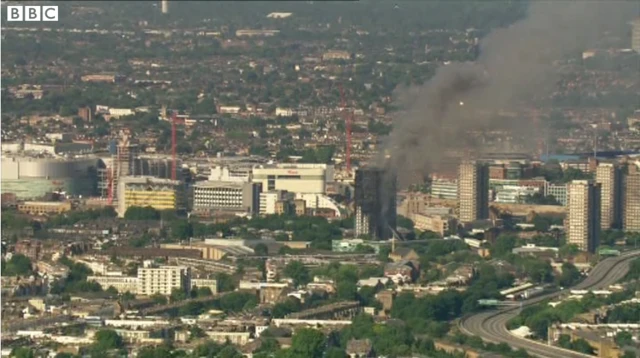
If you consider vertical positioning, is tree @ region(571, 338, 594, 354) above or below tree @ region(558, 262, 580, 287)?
below

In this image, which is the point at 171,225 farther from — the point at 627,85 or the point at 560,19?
the point at 560,19

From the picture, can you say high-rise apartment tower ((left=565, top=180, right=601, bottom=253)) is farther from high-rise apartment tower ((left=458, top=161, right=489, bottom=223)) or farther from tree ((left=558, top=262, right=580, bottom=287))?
tree ((left=558, top=262, right=580, bottom=287))

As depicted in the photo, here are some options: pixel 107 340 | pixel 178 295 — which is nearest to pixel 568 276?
pixel 178 295

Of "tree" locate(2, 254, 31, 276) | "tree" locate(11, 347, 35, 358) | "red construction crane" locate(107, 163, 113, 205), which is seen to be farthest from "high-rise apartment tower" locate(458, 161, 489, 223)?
"tree" locate(11, 347, 35, 358)

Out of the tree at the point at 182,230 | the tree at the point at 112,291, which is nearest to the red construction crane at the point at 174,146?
the tree at the point at 182,230

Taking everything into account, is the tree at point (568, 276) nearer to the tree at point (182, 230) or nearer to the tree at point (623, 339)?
the tree at point (623, 339)
